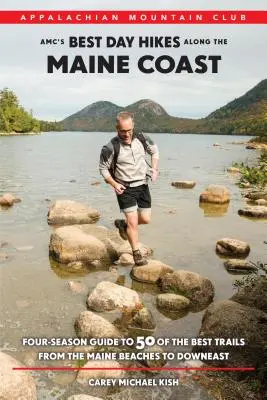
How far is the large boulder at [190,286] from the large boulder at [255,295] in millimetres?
600

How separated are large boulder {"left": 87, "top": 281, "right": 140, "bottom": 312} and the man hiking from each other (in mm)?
1434

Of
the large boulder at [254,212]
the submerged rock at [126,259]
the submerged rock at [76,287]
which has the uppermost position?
the submerged rock at [126,259]

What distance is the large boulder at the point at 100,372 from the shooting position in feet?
17.4

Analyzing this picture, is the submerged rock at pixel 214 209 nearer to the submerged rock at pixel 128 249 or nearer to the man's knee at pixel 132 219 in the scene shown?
the submerged rock at pixel 128 249

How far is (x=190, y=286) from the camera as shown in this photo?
312 inches

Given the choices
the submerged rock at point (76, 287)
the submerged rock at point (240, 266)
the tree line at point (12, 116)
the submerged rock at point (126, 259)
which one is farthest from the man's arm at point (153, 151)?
the tree line at point (12, 116)

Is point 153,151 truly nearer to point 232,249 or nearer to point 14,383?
point 232,249

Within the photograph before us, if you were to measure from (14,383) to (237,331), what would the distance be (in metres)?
3.14

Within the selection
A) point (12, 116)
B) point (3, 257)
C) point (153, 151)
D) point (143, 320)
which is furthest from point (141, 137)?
point (12, 116)

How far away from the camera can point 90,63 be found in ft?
24.7

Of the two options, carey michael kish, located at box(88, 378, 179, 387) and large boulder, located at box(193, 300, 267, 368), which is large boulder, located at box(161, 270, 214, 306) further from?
carey michael kish, located at box(88, 378, 179, 387)

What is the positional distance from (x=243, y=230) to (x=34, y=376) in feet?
31.4

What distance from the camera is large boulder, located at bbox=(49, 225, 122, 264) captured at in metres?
9.55

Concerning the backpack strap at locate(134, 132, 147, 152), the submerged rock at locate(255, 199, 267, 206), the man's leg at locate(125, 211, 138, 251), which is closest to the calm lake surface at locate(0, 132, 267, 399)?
the submerged rock at locate(255, 199, 267, 206)
